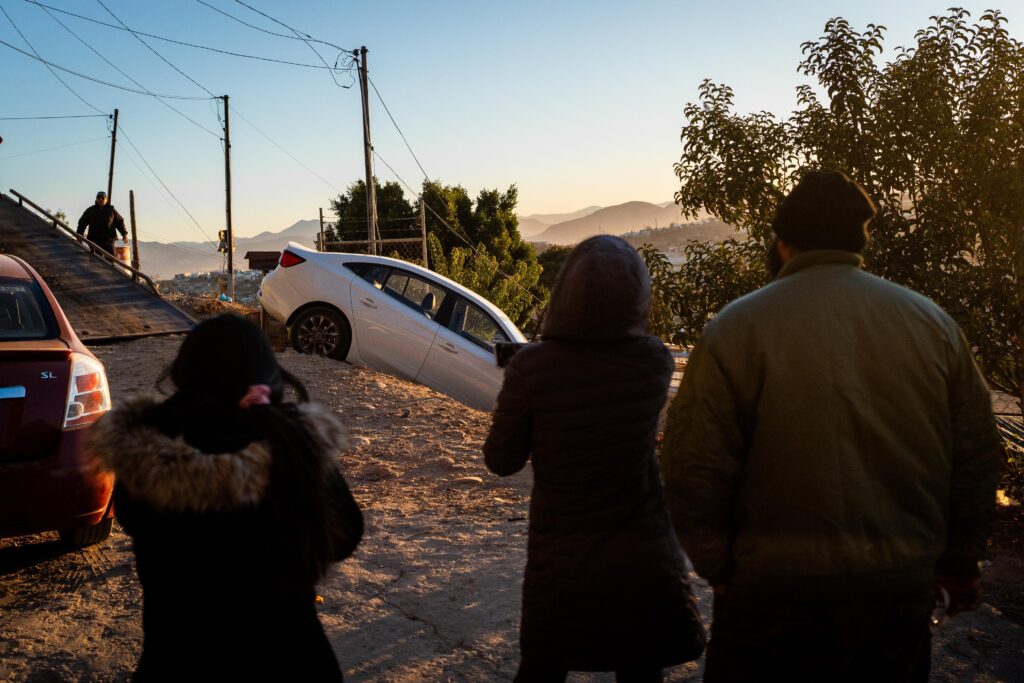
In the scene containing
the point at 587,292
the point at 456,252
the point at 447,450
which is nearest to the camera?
the point at 587,292

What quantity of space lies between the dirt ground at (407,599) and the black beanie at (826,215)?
1.56m

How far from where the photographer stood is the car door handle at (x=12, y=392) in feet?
15.0

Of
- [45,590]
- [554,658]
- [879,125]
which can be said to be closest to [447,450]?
[45,590]

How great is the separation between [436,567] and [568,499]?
118 inches

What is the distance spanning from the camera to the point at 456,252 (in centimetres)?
2669

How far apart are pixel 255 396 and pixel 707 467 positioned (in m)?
1.06

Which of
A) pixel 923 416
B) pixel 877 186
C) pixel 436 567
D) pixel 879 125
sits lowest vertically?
pixel 436 567

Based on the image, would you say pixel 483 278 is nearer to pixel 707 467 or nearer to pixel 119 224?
pixel 119 224

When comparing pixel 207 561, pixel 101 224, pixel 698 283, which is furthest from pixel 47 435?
pixel 101 224

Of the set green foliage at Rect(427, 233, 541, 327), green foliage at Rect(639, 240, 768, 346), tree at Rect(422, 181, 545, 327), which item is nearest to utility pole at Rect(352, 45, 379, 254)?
green foliage at Rect(427, 233, 541, 327)

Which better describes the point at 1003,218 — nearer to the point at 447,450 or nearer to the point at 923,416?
the point at 447,450

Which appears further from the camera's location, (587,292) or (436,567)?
(436,567)

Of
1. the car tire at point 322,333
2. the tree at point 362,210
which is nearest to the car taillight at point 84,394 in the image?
the car tire at point 322,333

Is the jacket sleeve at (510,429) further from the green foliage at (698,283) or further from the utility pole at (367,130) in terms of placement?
the utility pole at (367,130)
